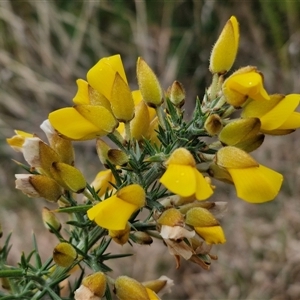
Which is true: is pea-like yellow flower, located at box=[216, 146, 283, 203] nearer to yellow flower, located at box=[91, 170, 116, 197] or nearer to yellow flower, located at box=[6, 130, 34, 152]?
yellow flower, located at box=[91, 170, 116, 197]

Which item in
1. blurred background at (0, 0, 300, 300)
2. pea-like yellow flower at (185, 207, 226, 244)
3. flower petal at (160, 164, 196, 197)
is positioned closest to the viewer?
flower petal at (160, 164, 196, 197)

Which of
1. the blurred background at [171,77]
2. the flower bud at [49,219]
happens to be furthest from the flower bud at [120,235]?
the blurred background at [171,77]

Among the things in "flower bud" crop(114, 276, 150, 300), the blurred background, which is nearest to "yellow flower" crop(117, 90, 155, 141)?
A: "flower bud" crop(114, 276, 150, 300)

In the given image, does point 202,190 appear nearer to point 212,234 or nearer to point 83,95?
point 212,234

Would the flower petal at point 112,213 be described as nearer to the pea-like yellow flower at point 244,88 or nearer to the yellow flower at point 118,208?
the yellow flower at point 118,208

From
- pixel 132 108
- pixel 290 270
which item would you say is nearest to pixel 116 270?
pixel 290 270

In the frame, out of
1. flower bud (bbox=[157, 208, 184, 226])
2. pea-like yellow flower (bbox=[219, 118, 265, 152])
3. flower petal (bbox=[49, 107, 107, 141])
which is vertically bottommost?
flower bud (bbox=[157, 208, 184, 226])

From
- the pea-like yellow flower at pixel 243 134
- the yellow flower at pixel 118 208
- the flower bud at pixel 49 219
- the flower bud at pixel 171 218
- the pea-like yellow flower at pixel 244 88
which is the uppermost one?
the pea-like yellow flower at pixel 244 88
